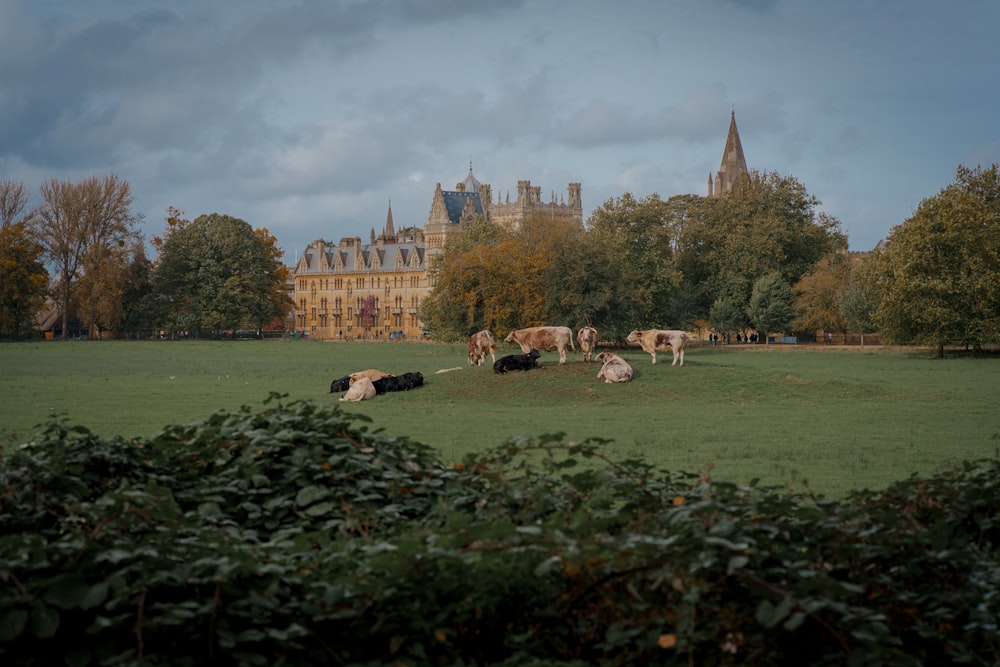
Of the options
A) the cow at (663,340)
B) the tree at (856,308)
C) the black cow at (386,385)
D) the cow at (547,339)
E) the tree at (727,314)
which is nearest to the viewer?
the black cow at (386,385)

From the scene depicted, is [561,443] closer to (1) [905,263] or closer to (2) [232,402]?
(2) [232,402]

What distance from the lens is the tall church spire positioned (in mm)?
163000

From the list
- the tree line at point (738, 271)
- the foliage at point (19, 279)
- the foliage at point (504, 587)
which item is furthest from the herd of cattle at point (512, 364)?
the foliage at point (19, 279)

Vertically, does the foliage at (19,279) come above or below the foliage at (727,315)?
above

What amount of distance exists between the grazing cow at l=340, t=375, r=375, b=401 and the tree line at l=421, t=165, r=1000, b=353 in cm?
3105

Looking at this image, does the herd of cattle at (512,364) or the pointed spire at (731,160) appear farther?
the pointed spire at (731,160)

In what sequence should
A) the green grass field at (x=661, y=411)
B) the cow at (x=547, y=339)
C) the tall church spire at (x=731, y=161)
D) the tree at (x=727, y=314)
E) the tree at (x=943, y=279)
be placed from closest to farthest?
the green grass field at (x=661, y=411)
the cow at (x=547, y=339)
the tree at (x=943, y=279)
the tree at (x=727, y=314)
the tall church spire at (x=731, y=161)

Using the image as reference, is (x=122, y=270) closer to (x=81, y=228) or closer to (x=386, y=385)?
(x=81, y=228)

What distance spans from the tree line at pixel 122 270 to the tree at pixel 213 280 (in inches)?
3.9

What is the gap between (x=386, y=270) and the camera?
572 ft

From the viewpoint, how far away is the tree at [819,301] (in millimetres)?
85000

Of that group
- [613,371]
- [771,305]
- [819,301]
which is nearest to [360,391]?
[613,371]

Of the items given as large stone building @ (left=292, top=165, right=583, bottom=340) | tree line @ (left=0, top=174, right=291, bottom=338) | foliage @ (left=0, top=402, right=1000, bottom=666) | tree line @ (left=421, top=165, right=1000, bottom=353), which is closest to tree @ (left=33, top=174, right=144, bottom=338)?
tree line @ (left=0, top=174, right=291, bottom=338)

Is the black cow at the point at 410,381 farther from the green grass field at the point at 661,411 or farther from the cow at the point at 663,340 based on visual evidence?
the cow at the point at 663,340
